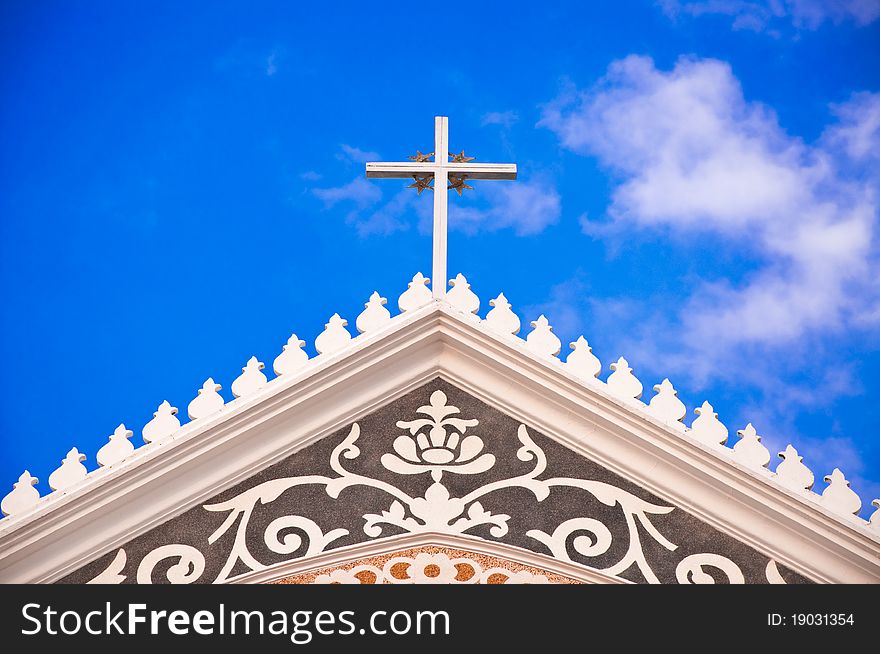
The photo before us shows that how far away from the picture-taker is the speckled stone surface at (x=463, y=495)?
26.8 ft

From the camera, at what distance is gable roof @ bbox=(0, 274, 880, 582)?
8148mm

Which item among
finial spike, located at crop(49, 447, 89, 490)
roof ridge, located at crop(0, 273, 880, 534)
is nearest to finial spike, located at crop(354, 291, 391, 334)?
roof ridge, located at crop(0, 273, 880, 534)

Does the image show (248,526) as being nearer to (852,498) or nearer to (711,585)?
(711,585)

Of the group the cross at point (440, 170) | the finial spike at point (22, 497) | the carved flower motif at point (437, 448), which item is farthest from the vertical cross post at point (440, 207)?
the finial spike at point (22, 497)

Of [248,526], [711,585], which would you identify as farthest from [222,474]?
[711,585]

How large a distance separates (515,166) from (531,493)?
237 centimetres

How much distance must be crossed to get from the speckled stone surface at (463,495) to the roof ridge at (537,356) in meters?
0.40

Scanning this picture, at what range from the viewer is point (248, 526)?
8.27m

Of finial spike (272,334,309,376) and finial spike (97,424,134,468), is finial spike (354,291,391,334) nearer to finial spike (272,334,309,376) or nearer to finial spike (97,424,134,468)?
finial spike (272,334,309,376)

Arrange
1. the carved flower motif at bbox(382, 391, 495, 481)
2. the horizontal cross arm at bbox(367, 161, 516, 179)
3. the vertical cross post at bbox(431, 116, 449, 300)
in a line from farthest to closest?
the horizontal cross arm at bbox(367, 161, 516, 179), the vertical cross post at bbox(431, 116, 449, 300), the carved flower motif at bbox(382, 391, 495, 481)

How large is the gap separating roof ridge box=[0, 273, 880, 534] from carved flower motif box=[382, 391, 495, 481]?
1.94 feet

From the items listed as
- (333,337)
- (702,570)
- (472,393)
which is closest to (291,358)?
(333,337)

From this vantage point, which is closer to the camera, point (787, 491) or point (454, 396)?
point (787, 491)

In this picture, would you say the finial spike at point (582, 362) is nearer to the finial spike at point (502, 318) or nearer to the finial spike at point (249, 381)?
the finial spike at point (502, 318)
